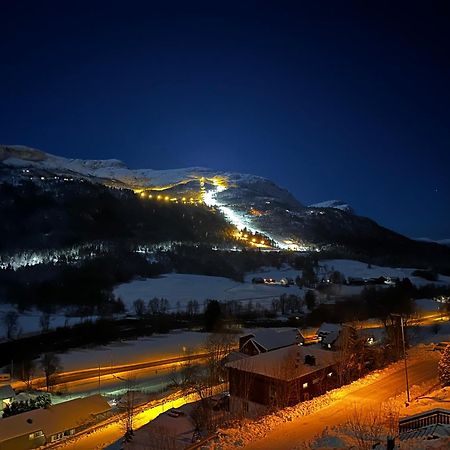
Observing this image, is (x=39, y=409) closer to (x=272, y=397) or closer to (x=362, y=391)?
(x=272, y=397)

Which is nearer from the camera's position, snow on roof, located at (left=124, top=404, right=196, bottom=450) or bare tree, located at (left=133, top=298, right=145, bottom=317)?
snow on roof, located at (left=124, top=404, right=196, bottom=450)

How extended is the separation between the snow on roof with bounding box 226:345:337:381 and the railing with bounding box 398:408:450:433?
244 inches

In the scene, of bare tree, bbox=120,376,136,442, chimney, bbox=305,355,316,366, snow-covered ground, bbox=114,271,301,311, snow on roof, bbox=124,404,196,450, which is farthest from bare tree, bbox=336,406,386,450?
snow-covered ground, bbox=114,271,301,311

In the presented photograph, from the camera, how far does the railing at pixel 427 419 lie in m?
8.93

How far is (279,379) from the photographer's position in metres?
15.2

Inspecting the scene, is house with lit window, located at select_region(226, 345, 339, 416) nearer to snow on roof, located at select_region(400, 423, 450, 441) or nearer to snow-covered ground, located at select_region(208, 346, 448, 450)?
snow-covered ground, located at select_region(208, 346, 448, 450)

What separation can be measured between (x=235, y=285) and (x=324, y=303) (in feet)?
68.5

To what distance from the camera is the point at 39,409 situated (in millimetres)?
20062

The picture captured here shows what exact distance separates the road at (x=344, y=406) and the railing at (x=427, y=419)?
1893 millimetres

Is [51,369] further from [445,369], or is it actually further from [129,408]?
[445,369]

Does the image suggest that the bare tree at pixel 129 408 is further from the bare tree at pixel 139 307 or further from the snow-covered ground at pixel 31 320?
the bare tree at pixel 139 307

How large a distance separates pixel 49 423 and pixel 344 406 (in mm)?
13199

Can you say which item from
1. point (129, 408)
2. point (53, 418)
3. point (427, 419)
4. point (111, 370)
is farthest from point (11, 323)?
point (427, 419)

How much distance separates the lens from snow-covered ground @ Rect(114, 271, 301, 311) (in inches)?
2314
